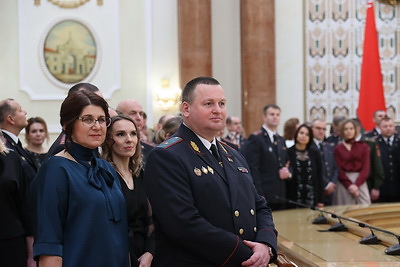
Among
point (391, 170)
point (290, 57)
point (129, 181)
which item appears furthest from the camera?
point (290, 57)

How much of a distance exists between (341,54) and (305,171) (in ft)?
15.5

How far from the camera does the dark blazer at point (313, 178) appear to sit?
7.01m

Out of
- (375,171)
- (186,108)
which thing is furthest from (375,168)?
(186,108)

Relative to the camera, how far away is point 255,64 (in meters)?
10.8

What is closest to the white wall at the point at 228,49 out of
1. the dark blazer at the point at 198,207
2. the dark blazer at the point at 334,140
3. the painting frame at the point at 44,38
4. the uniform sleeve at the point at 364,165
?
the painting frame at the point at 44,38

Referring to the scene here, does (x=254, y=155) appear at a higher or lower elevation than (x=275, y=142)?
lower

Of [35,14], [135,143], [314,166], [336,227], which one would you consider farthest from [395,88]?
[135,143]

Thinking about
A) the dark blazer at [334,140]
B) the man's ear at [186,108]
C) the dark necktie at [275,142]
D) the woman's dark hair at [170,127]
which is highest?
the man's ear at [186,108]

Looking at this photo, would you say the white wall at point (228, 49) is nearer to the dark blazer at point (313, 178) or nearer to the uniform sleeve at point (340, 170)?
the uniform sleeve at point (340, 170)

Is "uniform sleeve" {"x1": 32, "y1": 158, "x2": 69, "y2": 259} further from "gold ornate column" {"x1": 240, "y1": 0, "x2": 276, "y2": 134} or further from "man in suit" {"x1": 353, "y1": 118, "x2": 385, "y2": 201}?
"gold ornate column" {"x1": 240, "y1": 0, "x2": 276, "y2": 134}

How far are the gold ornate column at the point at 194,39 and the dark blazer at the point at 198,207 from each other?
8.02 m

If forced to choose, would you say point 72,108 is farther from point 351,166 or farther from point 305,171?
point 351,166

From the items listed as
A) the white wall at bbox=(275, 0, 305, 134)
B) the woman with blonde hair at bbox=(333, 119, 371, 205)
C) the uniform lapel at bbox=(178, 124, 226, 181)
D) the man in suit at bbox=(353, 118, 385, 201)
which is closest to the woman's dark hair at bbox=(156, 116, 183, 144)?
the uniform lapel at bbox=(178, 124, 226, 181)

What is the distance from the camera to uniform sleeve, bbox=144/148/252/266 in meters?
2.55
